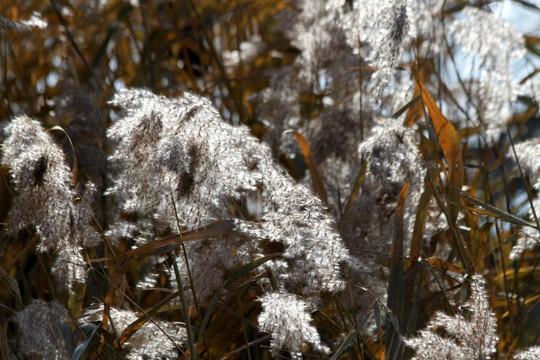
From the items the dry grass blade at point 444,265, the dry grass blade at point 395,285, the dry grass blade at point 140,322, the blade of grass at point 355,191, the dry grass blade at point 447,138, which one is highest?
the dry grass blade at point 447,138

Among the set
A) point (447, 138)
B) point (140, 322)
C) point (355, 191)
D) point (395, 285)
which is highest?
point (447, 138)

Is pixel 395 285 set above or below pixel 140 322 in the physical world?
above

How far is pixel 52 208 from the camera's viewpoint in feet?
3.54

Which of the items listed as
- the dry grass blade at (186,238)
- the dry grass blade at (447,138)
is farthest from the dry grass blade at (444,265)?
the dry grass blade at (186,238)

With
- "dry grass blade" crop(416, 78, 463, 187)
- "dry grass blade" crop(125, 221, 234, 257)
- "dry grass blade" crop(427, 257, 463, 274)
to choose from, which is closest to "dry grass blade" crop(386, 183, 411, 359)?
"dry grass blade" crop(427, 257, 463, 274)

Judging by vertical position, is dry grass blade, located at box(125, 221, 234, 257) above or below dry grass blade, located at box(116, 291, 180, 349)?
above

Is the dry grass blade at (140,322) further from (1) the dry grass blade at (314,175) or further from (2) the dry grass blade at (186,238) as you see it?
(1) the dry grass blade at (314,175)

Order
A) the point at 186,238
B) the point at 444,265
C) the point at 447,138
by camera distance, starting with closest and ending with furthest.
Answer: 1. the point at 186,238
2. the point at 444,265
3. the point at 447,138

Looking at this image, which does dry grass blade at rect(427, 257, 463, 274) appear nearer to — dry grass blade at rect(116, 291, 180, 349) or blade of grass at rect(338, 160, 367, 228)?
blade of grass at rect(338, 160, 367, 228)

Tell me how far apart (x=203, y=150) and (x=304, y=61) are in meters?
0.97

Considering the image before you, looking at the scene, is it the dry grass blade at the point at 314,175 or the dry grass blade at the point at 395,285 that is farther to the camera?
the dry grass blade at the point at 314,175

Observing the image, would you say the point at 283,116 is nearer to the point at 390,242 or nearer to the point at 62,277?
the point at 390,242

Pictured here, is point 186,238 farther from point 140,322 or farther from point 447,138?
point 447,138

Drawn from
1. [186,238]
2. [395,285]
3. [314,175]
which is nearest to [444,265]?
[395,285]
